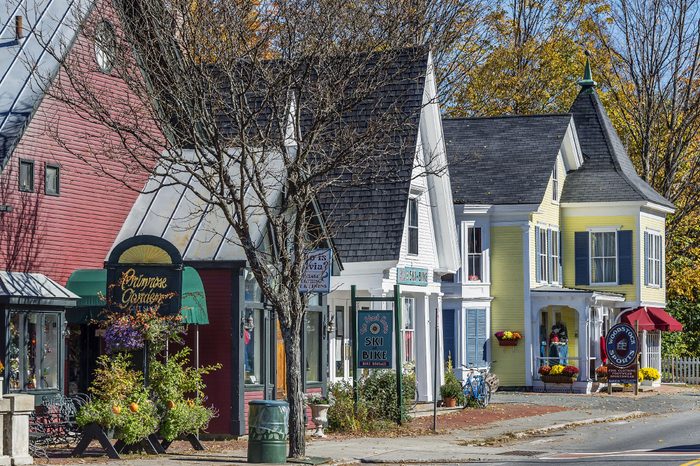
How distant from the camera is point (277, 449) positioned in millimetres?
20953

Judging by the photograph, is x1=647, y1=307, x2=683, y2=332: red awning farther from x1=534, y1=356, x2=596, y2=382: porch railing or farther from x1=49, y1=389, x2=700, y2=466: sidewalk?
x1=49, y1=389, x2=700, y2=466: sidewalk

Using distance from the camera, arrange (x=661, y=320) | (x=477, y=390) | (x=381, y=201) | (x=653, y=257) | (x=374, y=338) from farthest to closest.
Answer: (x=653, y=257) < (x=661, y=320) < (x=477, y=390) < (x=381, y=201) < (x=374, y=338)

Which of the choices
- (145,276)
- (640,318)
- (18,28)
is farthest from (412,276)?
(640,318)

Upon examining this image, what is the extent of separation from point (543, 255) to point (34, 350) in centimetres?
2538

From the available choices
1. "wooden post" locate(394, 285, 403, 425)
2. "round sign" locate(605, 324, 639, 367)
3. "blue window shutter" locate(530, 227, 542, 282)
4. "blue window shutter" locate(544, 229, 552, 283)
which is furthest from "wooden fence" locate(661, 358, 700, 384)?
"wooden post" locate(394, 285, 403, 425)

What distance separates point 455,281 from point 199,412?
21.8m

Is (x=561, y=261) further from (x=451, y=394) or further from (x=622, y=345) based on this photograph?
(x=451, y=394)

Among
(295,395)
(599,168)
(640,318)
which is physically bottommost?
(295,395)

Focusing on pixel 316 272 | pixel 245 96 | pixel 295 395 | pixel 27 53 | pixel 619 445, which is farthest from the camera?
pixel 27 53

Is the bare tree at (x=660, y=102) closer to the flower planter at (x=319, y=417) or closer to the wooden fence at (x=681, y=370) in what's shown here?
the wooden fence at (x=681, y=370)

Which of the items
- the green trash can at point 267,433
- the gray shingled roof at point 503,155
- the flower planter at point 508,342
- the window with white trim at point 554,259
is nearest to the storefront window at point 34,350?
the green trash can at point 267,433

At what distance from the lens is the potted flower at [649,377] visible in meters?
46.6

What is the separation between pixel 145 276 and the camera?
22844mm

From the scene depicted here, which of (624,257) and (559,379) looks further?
(624,257)
